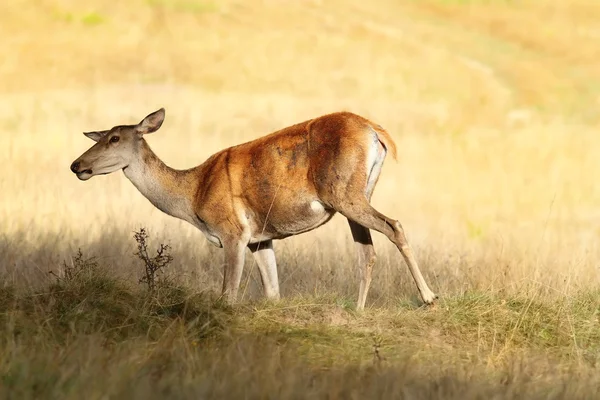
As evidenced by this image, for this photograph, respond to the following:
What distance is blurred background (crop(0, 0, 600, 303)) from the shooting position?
41.4 feet

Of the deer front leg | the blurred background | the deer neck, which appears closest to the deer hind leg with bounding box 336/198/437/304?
the blurred background

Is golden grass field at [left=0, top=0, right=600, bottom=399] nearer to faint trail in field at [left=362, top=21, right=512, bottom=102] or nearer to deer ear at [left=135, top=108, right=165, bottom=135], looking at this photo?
faint trail in field at [left=362, top=21, right=512, bottom=102]

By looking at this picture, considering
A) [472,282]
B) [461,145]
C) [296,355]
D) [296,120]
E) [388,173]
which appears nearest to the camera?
[296,355]

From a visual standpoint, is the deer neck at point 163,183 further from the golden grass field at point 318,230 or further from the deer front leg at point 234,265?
the deer front leg at point 234,265

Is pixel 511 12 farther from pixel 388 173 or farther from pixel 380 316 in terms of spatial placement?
pixel 380 316

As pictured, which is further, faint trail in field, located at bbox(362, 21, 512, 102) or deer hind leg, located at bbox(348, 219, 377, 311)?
faint trail in field, located at bbox(362, 21, 512, 102)

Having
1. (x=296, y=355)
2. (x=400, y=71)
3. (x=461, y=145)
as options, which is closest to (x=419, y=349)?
(x=296, y=355)

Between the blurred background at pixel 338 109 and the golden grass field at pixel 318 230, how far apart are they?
0.08 m

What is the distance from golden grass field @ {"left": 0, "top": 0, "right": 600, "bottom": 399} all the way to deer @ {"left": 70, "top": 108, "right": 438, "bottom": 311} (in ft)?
1.39

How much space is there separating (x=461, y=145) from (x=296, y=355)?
1843cm

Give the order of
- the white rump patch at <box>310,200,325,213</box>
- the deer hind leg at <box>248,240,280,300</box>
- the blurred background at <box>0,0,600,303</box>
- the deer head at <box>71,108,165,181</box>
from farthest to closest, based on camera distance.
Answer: the blurred background at <box>0,0,600,303</box>
the deer head at <box>71,108,165,181</box>
the deer hind leg at <box>248,240,280,300</box>
the white rump patch at <box>310,200,325,213</box>

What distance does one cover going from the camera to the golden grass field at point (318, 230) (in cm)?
714

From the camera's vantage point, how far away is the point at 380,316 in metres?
9.02

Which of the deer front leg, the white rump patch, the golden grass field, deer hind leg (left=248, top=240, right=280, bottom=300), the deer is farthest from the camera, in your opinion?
deer hind leg (left=248, top=240, right=280, bottom=300)
